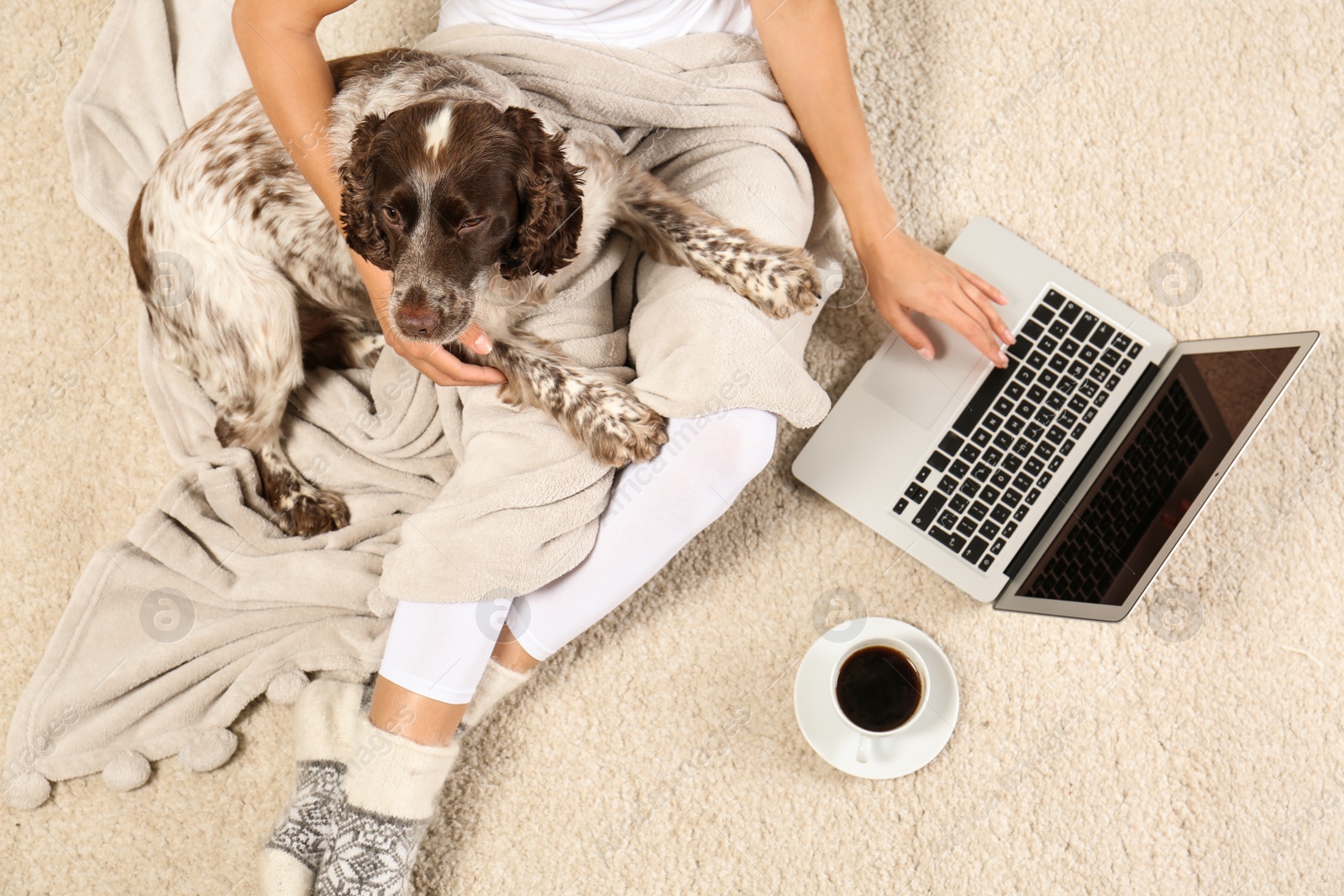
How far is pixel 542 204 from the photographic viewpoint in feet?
5.07

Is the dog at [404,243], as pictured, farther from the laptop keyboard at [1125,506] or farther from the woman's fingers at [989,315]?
the laptop keyboard at [1125,506]

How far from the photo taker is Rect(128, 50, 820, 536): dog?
4.98ft

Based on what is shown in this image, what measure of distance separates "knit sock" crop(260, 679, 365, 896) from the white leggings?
269 millimetres

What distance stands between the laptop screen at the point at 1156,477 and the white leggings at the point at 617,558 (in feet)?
2.29

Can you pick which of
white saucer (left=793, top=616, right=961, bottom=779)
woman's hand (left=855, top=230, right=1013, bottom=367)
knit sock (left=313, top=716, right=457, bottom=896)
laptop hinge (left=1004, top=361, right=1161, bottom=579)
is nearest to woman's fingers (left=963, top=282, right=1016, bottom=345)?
woman's hand (left=855, top=230, right=1013, bottom=367)

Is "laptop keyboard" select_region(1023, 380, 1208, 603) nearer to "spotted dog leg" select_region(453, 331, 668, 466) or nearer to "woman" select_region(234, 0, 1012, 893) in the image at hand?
"woman" select_region(234, 0, 1012, 893)

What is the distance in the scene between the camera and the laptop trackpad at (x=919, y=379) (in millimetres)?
2051

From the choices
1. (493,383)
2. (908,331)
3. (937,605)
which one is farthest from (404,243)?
(937,605)

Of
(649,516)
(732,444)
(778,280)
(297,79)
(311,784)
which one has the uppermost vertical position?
(297,79)

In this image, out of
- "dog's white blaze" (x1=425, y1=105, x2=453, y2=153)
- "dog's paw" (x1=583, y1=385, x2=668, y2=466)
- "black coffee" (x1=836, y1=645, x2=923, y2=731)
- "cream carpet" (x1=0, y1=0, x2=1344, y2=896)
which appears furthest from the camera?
"cream carpet" (x1=0, y1=0, x2=1344, y2=896)

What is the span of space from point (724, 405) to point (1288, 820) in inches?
67.5

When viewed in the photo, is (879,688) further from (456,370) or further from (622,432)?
(456,370)

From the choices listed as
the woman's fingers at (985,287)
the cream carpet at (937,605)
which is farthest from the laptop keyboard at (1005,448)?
the cream carpet at (937,605)

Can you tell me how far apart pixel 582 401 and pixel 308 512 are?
2.62 feet
